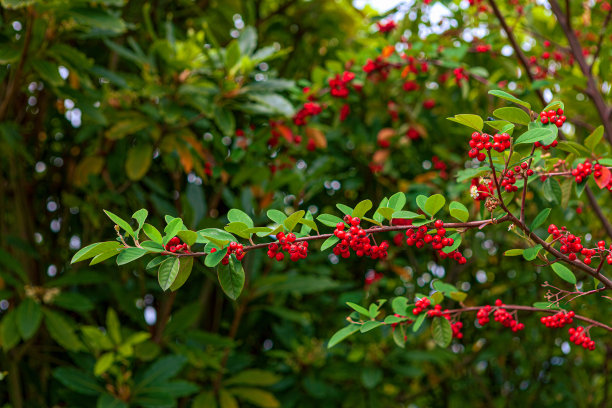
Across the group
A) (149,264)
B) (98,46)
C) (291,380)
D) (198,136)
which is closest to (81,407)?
(291,380)

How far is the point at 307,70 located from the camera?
2.64 metres

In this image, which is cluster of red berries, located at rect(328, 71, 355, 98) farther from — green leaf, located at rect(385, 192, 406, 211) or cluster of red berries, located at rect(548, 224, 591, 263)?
cluster of red berries, located at rect(548, 224, 591, 263)

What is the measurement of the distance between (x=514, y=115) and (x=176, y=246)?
578mm

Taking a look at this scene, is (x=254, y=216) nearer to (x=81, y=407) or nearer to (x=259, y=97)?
(x=259, y=97)

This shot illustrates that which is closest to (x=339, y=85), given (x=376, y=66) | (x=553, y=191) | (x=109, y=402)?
(x=376, y=66)

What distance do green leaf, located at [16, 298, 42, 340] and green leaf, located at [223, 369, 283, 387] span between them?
638mm

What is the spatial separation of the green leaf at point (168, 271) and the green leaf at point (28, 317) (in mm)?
1024

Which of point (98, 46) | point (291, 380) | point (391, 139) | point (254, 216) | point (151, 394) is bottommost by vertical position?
point (291, 380)

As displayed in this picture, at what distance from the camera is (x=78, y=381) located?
1840 millimetres

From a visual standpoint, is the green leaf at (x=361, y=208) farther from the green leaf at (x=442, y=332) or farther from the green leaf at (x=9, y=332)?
the green leaf at (x=9, y=332)

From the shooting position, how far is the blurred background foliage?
1.87 meters

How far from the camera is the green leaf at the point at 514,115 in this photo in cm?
93

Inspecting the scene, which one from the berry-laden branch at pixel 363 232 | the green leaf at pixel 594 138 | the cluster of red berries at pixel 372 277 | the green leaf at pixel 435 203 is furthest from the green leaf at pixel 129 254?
the cluster of red berries at pixel 372 277

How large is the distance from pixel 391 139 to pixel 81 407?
4.70 feet
